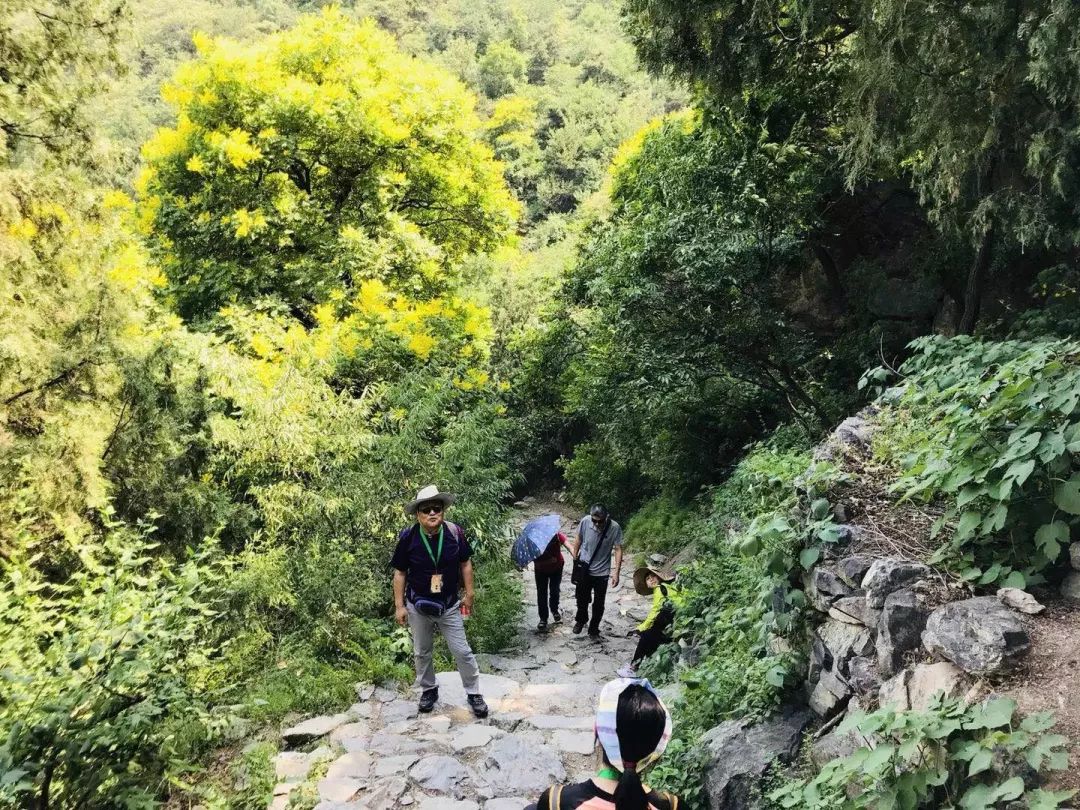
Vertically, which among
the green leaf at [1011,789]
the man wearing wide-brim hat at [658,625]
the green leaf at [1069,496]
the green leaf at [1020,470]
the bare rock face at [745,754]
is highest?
the green leaf at [1020,470]

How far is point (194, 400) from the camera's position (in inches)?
297

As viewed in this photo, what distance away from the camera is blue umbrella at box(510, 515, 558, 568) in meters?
8.48

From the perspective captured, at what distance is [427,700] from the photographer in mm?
5590

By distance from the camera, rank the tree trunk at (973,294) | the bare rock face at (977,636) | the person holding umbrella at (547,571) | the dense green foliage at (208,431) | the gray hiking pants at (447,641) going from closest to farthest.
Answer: the bare rock face at (977,636) → the dense green foliage at (208,431) → the gray hiking pants at (447,641) → the person holding umbrella at (547,571) → the tree trunk at (973,294)

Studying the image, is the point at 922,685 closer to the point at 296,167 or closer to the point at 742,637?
the point at 742,637

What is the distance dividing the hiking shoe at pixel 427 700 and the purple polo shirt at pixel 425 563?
2.59 ft

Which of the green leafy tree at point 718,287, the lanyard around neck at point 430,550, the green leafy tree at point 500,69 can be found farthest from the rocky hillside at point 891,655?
the green leafy tree at point 500,69

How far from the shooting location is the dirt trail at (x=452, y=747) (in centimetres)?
443

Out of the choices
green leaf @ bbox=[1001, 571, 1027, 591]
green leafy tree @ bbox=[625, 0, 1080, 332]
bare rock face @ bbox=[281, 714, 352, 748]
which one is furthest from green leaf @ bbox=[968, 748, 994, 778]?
green leafy tree @ bbox=[625, 0, 1080, 332]

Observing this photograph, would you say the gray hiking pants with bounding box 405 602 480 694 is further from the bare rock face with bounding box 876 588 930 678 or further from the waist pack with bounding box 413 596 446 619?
the bare rock face with bounding box 876 588 930 678

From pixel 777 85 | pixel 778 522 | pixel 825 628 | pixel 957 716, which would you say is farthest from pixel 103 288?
pixel 777 85

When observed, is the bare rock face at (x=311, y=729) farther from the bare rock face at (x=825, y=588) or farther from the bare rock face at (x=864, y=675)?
the bare rock face at (x=864, y=675)

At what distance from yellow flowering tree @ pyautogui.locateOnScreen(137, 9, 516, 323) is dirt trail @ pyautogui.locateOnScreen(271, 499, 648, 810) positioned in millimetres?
7477

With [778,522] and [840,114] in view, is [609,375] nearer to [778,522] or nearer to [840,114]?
[840,114]
